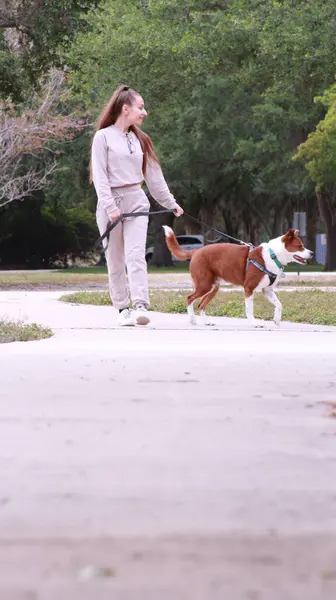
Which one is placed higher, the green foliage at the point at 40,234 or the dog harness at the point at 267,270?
the dog harness at the point at 267,270

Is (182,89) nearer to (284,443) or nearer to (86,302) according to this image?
(86,302)

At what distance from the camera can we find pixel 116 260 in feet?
43.9

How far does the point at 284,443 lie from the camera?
6.56 metres

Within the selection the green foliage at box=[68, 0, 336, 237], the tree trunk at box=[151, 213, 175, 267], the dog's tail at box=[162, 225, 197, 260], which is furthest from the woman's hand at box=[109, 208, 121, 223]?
the tree trunk at box=[151, 213, 175, 267]

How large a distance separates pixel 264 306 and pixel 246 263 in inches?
176

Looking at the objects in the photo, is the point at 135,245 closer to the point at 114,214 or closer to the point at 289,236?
the point at 114,214

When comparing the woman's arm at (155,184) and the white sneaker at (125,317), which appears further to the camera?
the white sneaker at (125,317)

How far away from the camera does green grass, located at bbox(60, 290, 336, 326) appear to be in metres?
16.0

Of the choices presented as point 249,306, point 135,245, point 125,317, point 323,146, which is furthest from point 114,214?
point 323,146

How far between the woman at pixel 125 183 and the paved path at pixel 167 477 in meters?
2.53

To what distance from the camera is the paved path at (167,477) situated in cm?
421

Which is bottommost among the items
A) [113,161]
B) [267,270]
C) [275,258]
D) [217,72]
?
[267,270]

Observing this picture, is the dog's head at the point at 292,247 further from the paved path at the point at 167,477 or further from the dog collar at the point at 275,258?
the paved path at the point at 167,477

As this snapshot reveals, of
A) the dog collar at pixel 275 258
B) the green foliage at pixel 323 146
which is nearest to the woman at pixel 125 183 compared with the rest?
the dog collar at pixel 275 258
